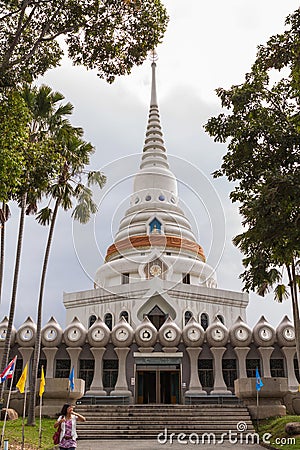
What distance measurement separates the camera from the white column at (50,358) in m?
27.4

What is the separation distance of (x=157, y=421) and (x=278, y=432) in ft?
17.1

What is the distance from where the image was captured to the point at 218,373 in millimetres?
27266

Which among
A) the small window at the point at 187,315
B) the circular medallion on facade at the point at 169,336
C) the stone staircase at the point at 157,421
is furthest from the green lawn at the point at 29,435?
the small window at the point at 187,315

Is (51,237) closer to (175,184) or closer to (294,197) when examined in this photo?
(294,197)

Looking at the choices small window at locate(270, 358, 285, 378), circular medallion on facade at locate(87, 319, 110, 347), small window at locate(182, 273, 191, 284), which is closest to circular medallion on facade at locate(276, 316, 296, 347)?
small window at locate(270, 358, 285, 378)

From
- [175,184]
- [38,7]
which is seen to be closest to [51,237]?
[38,7]

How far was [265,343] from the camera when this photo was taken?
89.2ft

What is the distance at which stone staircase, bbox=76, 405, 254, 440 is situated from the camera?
18656 mm

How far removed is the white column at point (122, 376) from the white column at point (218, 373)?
15.7ft

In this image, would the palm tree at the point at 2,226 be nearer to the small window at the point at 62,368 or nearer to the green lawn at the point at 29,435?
the green lawn at the point at 29,435

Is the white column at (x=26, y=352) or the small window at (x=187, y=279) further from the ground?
the small window at (x=187, y=279)

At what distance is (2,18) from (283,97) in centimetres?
753

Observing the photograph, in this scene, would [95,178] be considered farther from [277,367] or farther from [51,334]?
[277,367]

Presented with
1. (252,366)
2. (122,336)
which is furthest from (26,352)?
(252,366)
